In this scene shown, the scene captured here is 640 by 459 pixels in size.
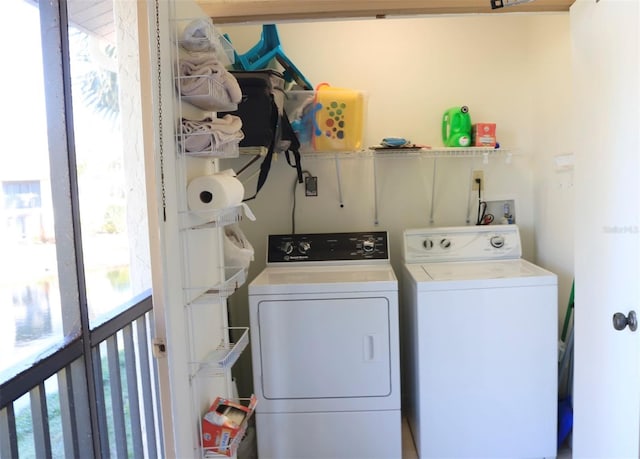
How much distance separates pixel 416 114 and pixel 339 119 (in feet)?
1.94

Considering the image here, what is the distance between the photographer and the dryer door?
6.68 ft

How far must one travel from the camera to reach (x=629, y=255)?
1334 millimetres

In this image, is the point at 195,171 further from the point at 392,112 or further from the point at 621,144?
the point at 392,112

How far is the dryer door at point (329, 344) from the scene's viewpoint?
2.04m

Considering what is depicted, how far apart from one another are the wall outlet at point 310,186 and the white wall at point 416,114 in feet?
0.11

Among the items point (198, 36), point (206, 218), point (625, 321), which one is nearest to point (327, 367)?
point (206, 218)

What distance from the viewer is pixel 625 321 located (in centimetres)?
134

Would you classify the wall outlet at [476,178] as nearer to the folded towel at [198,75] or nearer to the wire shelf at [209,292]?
the wire shelf at [209,292]

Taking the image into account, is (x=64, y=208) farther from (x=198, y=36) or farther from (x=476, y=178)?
(x=476, y=178)

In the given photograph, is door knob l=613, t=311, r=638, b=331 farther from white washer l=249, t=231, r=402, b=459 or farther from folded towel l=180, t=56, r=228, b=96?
folded towel l=180, t=56, r=228, b=96

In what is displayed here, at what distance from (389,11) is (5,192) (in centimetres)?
143

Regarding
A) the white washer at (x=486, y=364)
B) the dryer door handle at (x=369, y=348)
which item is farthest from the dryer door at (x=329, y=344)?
the white washer at (x=486, y=364)

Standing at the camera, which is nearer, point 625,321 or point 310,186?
point 625,321

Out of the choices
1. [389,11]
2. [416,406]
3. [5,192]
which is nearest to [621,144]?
[389,11]
